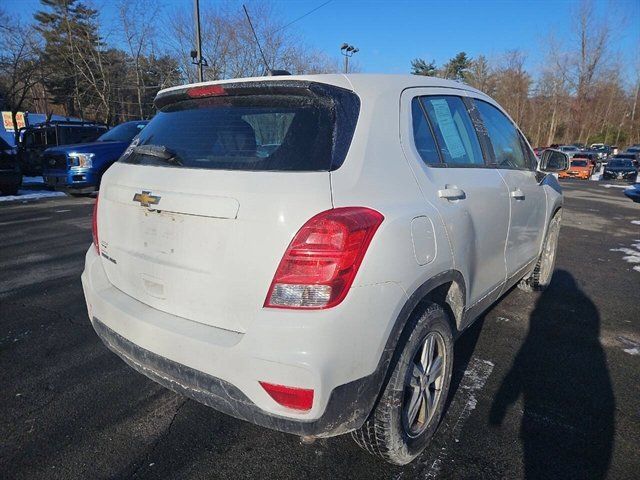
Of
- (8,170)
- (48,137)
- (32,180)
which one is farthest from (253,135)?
(32,180)

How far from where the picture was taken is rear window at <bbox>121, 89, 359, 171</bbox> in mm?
1826

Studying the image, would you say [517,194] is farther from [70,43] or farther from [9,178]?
[70,43]

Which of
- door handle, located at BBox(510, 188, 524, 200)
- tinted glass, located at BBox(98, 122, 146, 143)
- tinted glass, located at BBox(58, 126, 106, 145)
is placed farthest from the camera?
tinted glass, located at BBox(58, 126, 106, 145)

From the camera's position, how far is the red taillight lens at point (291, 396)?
64.1 inches

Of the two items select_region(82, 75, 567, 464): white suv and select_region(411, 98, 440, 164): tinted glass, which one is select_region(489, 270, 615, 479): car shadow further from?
select_region(411, 98, 440, 164): tinted glass

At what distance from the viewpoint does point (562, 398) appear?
8.75ft

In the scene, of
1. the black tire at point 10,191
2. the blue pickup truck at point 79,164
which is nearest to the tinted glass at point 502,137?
the blue pickup truck at point 79,164

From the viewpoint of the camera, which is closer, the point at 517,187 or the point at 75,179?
the point at 517,187

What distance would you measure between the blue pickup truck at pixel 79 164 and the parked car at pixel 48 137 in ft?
10.5

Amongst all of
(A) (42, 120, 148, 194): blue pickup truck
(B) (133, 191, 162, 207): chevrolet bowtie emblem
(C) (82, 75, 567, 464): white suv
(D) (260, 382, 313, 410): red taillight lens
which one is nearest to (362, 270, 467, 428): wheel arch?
(C) (82, 75, 567, 464): white suv

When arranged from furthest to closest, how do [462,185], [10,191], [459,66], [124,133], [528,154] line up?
[459,66], [10,191], [124,133], [528,154], [462,185]

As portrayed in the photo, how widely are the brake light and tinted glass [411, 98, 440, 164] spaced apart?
38.6 inches

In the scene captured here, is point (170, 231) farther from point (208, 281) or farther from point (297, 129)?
point (297, 129)

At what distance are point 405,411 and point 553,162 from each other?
3.00 meters
